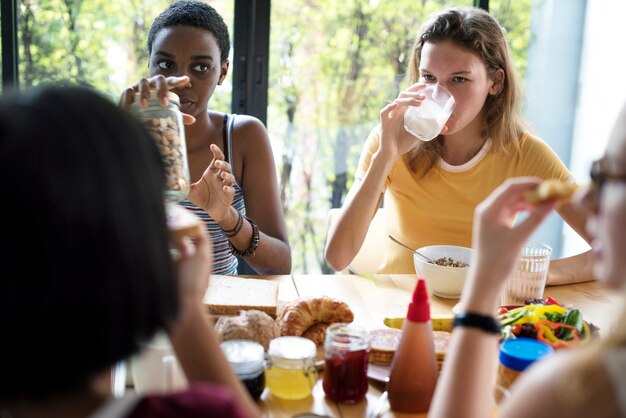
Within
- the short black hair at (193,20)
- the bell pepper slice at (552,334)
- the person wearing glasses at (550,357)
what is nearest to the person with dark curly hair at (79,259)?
the person wearing glasses at (550,357)

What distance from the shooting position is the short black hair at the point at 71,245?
2.14ft

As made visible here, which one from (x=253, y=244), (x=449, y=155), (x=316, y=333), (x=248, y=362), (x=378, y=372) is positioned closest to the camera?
(x=248, y=362)

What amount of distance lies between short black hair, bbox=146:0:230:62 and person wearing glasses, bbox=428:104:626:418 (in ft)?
4.26

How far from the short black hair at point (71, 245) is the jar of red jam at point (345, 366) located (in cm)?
47

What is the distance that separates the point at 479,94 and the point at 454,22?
215mm

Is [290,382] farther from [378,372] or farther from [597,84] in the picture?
[597,84]

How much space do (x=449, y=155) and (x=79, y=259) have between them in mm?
1584

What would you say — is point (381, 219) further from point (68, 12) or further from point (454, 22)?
point (68, 12)

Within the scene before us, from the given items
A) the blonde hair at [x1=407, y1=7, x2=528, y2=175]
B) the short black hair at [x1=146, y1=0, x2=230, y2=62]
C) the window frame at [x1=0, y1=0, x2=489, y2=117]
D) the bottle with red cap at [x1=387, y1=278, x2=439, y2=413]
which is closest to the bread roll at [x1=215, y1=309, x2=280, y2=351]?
the bottle with red cap at [x1=387, y1=278, x2=439, y2=413]

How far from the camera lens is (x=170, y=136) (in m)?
1.35

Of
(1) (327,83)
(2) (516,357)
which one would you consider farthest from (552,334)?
(1) (327,83)

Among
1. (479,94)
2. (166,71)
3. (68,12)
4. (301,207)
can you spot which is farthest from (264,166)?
(68,12)

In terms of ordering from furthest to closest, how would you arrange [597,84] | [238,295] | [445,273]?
[597,84] → [445,273] → [238,295]

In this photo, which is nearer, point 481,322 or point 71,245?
point 71,245
